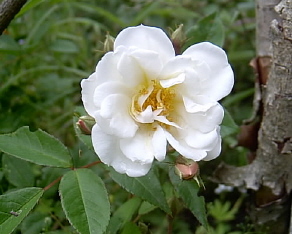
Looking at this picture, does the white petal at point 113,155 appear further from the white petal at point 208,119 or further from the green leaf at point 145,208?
the green leaf at point 145,208

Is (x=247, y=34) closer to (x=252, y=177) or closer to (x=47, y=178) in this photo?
(x=252, y=177)

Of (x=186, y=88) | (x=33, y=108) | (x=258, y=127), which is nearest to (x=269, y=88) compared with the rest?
(x=258, y=127)

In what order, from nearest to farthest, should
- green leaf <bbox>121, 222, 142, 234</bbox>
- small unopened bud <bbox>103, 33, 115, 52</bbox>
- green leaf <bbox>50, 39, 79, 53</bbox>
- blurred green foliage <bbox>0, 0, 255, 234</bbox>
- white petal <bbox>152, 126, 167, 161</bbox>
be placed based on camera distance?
1. white petal <bbox>152, 126, 167, 161</bbox>
2. small unopened bud <bbox>103, 33, 115, 52</bbox>
3. green leaf <bbox>121, 222, 142, 234</bbox>
4. blurred green foliage <bbox>0, 0, 255, 234</bbox>
5. green leaf <bbox>50, 39, 79, 53</bbox>

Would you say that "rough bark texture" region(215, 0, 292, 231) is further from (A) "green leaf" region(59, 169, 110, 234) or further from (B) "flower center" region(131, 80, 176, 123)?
(A) "green leaf" region(59, 169, 110, 234)

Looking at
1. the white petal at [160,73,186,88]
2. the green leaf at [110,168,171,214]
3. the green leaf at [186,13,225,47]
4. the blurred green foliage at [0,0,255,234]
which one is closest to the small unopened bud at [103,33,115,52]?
the blurred green foliage at [0,0,255,234]

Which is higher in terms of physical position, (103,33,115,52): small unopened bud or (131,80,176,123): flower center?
(103,33,115,52): small unopened bud

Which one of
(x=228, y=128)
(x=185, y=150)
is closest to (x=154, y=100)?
(x=185, y=150)

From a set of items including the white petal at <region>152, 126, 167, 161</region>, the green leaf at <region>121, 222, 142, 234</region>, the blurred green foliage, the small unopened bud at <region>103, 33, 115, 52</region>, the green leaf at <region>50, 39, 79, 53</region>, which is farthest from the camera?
the green leaf at <region>50, 39, 79, 53</region>
